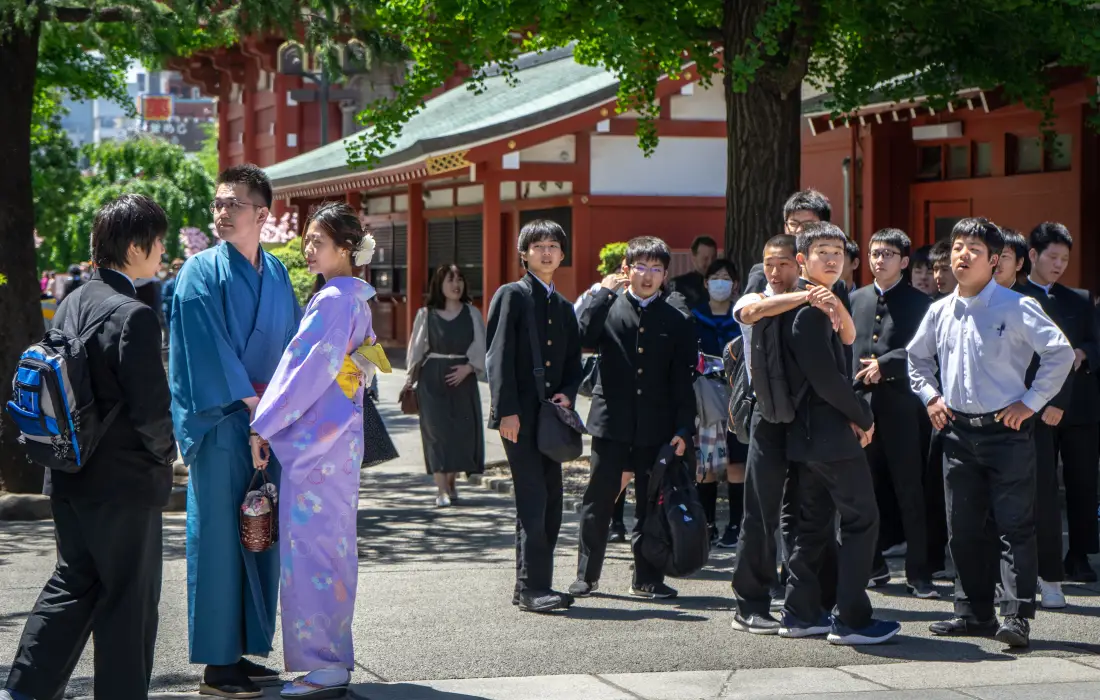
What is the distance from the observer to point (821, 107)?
13.5m

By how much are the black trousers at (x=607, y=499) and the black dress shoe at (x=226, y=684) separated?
7.60 ft

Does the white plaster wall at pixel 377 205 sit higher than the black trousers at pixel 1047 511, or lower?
higher

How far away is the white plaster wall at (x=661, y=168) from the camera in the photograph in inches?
826

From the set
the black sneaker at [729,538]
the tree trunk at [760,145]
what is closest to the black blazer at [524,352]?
the black sneaker at [729,538]

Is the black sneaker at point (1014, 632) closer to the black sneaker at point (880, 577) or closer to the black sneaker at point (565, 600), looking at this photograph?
the black sneaker at point (880, 577)

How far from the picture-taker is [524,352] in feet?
24.0

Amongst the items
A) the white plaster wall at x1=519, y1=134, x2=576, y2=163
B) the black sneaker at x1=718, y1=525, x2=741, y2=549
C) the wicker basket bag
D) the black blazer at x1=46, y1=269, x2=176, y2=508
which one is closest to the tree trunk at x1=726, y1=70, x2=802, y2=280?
the black sneaker at x1=718, y1=525, x2=741, y2=549

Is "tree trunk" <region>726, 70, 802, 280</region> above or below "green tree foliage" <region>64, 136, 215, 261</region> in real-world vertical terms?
below

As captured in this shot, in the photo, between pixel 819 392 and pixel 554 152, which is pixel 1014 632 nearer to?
pixel 819 392

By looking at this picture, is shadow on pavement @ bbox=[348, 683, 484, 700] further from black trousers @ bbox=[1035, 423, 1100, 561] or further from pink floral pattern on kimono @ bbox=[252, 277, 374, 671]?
black trousers @ bbox=[1035, 423, 1100, 561]

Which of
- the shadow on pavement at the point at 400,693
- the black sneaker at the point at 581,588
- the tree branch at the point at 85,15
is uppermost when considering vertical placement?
the tree branch at the point at 85,15

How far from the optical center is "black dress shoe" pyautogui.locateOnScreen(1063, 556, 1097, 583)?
7.92 m

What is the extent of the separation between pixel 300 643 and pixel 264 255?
1.54m

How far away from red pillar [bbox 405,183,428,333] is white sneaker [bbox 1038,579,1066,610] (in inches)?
713
